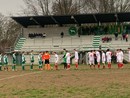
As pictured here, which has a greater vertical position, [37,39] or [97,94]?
[37,39]

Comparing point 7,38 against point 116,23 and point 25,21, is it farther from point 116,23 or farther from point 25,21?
point 116,23

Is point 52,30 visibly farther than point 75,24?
Yes

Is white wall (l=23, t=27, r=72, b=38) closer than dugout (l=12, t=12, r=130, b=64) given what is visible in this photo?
No

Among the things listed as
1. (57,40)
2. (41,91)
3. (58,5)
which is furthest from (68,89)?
(58,5)

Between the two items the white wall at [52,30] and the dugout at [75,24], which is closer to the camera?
the dugout at [75,24]

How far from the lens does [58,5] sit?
73625mm

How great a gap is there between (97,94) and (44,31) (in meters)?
47.2

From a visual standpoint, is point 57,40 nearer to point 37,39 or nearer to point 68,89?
point 37,39

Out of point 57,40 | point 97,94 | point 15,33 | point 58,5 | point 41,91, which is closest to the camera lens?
point 97,94

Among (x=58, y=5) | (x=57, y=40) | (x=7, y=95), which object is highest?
(x=58, y=5)

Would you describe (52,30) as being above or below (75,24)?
below

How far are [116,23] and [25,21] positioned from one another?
14223 millimetres

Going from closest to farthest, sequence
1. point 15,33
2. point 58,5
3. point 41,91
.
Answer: point 41,91, point 58,5, point 15,33

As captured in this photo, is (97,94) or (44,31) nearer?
(97,94)
